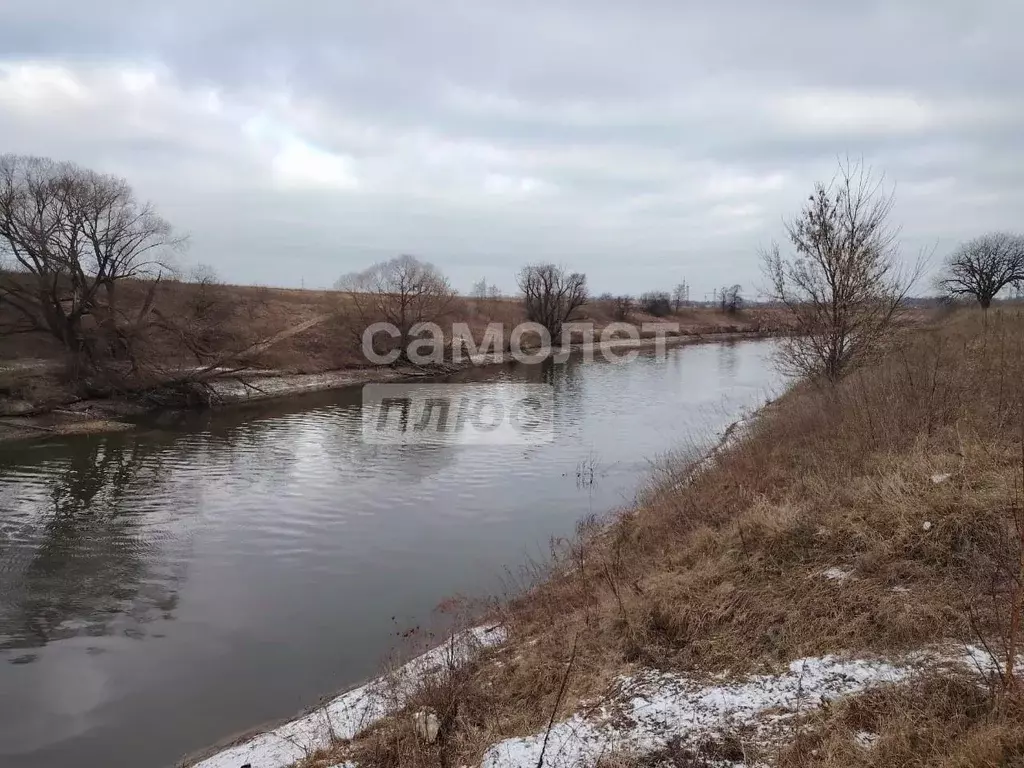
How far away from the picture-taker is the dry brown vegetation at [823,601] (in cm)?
388

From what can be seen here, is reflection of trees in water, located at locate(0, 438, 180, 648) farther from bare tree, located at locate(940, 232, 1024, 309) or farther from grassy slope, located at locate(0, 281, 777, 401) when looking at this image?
bare tree, located at locate(940, 232, 1024, 309)

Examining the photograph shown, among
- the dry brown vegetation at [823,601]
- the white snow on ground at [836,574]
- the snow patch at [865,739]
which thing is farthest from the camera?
the white snow on ground at [836,574]

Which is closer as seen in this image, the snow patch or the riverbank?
the snow patch

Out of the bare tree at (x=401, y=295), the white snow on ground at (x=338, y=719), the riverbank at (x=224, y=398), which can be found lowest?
the white snow on ground at (x=338, y=719)

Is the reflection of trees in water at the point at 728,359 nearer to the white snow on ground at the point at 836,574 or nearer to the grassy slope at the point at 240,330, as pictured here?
the grassy slope at the point at 240,330

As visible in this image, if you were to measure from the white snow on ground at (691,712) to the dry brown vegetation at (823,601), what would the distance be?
0.18 m

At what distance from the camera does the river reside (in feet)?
24.5

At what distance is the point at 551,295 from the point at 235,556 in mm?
53300

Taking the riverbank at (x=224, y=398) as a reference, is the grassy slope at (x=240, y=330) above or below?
above

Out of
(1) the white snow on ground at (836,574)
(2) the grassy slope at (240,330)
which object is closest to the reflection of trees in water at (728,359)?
(2) the grassy slope at (240,330)

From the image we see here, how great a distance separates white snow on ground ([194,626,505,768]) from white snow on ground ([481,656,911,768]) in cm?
196

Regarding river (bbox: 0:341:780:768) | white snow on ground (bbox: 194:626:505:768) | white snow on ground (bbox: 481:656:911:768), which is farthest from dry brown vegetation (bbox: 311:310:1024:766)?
river (bbox: 0:341:780:768)

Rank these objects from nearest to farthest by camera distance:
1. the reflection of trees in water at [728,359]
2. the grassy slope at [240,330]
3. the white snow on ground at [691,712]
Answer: the white snow on ground at [691,712] < the grassy slope at [240,330] < the reflection of trees in water at [728,359]

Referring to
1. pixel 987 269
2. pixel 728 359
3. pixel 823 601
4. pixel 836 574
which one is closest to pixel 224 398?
pixel 836 574
